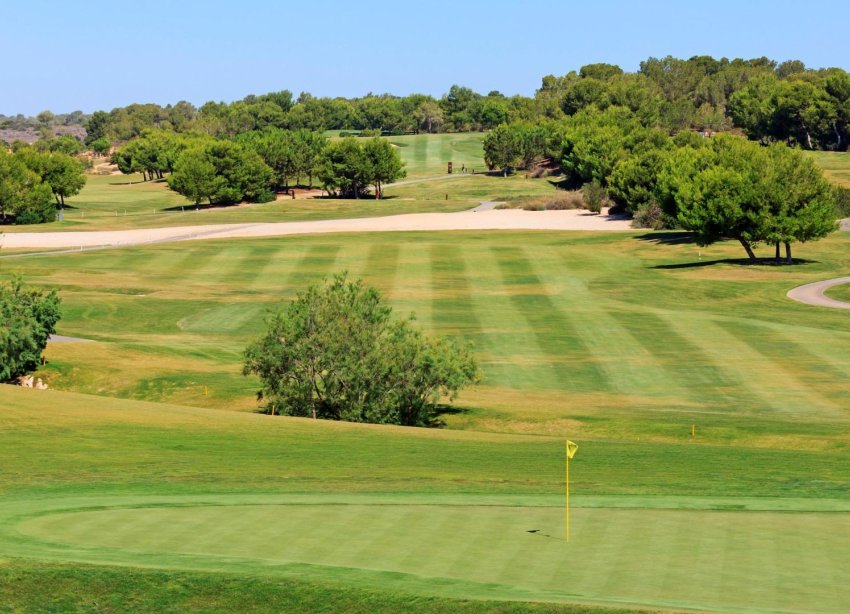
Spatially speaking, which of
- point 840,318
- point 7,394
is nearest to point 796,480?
point 7,394

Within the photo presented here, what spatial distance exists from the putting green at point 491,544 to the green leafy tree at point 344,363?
19037 millimetres

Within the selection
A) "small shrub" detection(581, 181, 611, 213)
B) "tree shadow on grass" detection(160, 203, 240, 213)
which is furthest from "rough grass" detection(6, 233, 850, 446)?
"tree shadow on grass" detection(160, 203, 240, 213)

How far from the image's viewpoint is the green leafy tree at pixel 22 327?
5347 cm

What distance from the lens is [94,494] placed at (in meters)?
26.6

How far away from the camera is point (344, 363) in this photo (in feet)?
147

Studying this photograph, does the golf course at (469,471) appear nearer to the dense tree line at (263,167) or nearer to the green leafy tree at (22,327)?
the green leafy tree at (22,327)

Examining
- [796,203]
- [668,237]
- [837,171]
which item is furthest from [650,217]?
[837,171]

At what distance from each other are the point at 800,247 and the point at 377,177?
279 feet

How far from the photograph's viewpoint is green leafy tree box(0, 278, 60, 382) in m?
53.5

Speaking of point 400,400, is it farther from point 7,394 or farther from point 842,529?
point 842,529

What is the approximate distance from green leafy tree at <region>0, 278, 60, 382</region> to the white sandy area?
235ft


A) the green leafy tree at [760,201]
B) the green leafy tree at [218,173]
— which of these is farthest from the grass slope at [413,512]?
the green leafy tree at [218,173]

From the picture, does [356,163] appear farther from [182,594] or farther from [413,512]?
[182,594]

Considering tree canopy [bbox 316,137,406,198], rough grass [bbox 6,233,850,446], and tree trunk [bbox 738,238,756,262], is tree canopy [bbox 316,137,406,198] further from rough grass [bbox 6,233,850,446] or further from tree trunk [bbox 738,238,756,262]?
tree trunk [bbox 738,238,756,262]
